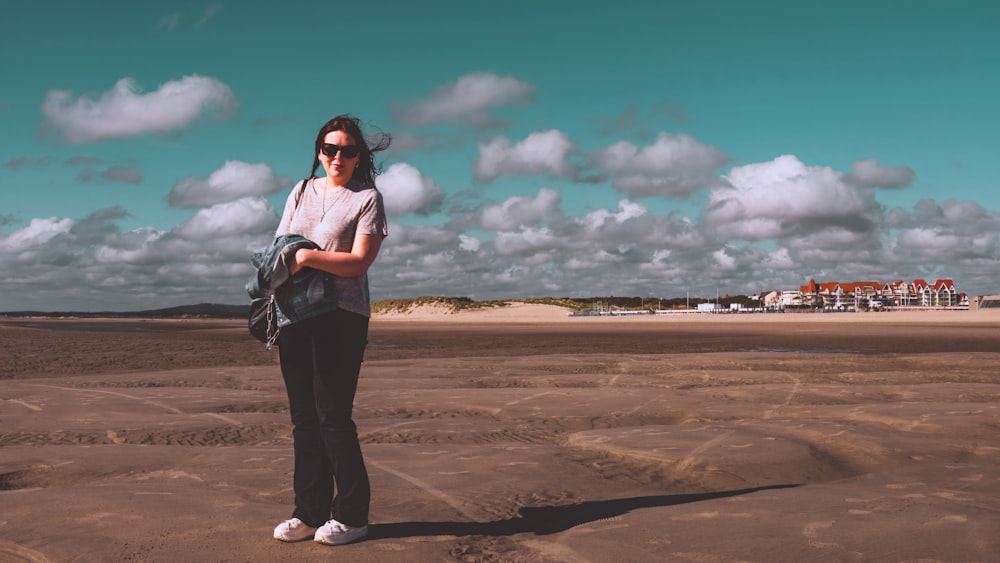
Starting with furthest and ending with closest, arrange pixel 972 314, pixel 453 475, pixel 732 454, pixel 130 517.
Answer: pixel 972 314
pixel 732 454
pixel 453 475
pixel 130 517

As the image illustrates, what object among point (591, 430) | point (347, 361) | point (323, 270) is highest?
point (323, 270)

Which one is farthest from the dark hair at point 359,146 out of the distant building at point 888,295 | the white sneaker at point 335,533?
the distant building at point 888,295

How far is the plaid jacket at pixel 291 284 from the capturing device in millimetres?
3484

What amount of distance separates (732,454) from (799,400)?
183 inches

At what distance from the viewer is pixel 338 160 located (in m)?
3.75

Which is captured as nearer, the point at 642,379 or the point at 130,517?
the point at 130,517

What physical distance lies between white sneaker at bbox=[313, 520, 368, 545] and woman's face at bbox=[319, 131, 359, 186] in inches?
71.8

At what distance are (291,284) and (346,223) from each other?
42 centimetres

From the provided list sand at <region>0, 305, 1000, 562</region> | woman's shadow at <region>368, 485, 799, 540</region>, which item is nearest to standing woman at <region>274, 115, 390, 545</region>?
sand at <region>0, 305, 1000, 562</region>

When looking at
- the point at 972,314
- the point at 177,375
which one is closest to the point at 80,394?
the point at 177,375

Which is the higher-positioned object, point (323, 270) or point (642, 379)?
point (323, 270)

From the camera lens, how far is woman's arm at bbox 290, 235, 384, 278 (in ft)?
11.4

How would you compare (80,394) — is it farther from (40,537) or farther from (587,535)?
(587,535)

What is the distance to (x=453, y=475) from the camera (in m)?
5.50
